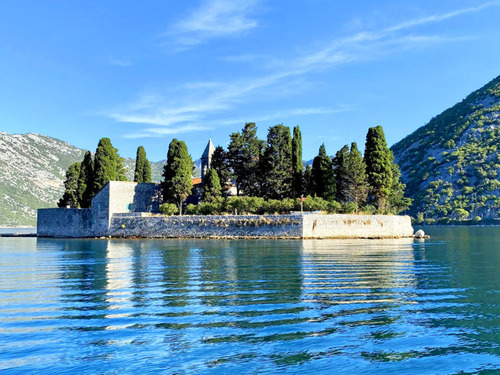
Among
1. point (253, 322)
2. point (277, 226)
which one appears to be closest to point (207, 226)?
point (277, 226)

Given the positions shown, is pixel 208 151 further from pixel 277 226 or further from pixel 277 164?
pixel 277 226

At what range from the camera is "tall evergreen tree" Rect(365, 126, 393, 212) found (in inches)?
1908

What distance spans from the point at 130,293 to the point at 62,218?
46.4 m

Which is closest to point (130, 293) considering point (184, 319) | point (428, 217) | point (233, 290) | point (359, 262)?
point (233, 290)

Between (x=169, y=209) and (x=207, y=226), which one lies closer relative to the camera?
(x=207, y=226)

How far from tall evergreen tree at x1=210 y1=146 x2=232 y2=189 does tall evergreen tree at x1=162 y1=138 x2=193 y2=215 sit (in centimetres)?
444

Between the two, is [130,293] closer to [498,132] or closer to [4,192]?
[498,132]

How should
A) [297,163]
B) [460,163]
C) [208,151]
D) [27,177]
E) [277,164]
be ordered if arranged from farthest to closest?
[27,177], [460,163], [208,151], [297,163], [277,164]

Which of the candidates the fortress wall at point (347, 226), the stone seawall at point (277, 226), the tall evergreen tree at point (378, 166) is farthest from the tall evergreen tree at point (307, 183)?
the stone seawall at point (277, 226)

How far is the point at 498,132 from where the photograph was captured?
389ft

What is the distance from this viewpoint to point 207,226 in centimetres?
4694

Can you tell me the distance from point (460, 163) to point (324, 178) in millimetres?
80631

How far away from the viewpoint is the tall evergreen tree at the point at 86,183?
57.1 m

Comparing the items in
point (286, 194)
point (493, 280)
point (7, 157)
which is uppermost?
point (7, 157)
